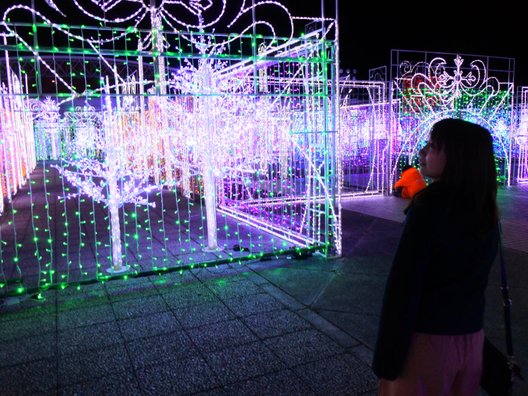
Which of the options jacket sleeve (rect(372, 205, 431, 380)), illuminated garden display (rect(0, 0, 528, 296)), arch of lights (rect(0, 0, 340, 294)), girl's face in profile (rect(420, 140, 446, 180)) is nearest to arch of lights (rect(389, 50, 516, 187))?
illuminated garden display (rect(0, 0, 528, 296))

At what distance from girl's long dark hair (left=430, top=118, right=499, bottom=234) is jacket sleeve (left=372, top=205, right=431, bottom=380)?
0.14 m

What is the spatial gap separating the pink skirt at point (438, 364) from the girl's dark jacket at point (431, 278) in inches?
1.4

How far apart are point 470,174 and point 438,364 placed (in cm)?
75

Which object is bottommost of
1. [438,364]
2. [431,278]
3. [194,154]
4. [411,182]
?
[438,364]

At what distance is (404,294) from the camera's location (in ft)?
5.72

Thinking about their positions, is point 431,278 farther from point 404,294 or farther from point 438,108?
point 438,108

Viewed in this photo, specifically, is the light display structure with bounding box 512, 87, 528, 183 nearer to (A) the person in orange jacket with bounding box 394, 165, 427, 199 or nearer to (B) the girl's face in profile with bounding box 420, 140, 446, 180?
(A) the person in orange jacket with bounding box 394, 165, 427, 199

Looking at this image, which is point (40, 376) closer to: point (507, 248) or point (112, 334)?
point (112, 334)

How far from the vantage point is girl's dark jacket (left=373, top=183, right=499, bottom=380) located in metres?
1.71

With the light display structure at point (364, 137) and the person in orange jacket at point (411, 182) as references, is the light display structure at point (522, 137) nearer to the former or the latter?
the light display structure at point (364, 137)

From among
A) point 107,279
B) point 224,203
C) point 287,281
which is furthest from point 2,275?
point 224,203

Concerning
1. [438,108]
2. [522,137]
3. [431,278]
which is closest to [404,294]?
[431,278]

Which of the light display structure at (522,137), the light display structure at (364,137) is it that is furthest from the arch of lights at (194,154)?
the light display structure at (522,137)

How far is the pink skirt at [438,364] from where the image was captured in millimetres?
1797
